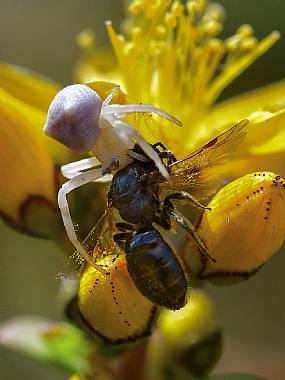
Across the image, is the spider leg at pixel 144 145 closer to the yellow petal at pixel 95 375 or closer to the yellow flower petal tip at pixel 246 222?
the yellow flower petal tip at pixel 246 222

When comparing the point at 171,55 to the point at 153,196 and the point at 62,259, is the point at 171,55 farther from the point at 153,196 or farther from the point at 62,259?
the point at 62,259

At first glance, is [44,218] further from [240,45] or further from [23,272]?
[23,272]

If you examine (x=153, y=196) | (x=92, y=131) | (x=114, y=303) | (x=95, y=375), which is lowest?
(x=95, y=375)

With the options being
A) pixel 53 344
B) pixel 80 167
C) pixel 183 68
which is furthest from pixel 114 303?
pixel 183 68

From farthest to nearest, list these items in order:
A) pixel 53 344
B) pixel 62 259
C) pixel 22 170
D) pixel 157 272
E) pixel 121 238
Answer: pixel 62 259, pixel 53 344, pixel 22 170, pixel 121 238, pixel 157 272

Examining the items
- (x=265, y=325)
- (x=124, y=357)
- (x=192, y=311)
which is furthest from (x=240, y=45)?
(x=265, y=325)

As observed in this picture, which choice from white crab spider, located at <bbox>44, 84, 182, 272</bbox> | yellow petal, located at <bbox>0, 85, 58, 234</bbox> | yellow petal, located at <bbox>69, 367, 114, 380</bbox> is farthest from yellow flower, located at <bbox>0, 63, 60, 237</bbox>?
yellow petal, located at <bbox>69, 367, 114, 380</bbox>
